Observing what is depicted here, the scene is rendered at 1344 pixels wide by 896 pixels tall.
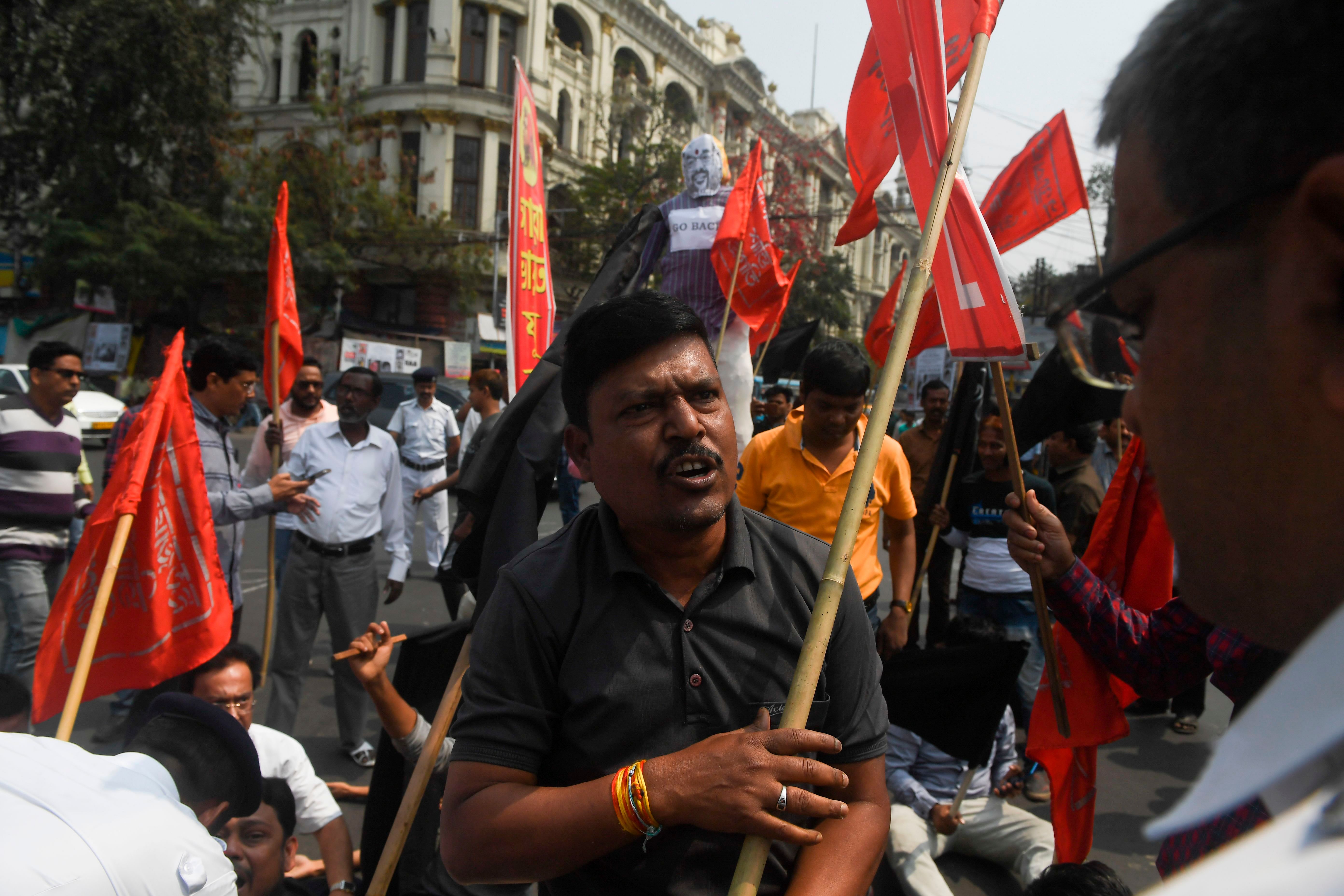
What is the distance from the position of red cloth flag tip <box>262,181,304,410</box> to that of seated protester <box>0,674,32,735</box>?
1863 mm

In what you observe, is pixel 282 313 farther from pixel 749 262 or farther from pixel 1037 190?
pixel 1037 190

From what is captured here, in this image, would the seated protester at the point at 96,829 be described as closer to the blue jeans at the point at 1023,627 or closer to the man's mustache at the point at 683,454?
the man's mustache at the point at 683,454

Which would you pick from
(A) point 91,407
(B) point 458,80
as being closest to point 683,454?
(A) point 91,407

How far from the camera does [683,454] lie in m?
1.50

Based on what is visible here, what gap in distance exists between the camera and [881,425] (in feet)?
4.69

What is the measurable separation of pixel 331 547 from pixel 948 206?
12.0 feet

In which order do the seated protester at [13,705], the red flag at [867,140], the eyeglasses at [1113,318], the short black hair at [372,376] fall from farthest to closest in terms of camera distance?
the short black hair at [372,376] → the seated protester at [13,705] → the red flag at [867,140] → the eyeglasses at [1113,318]

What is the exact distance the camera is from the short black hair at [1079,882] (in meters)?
2.14

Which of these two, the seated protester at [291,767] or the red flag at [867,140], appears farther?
the seated protester at [291,767]

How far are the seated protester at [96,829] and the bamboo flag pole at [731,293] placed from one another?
247 cm

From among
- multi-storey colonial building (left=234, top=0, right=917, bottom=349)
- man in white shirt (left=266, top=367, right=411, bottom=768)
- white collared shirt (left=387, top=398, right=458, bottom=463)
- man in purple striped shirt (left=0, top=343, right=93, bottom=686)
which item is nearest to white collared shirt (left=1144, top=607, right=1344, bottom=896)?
man in white shirt (left=266, top=367, right=411, bottom=768)

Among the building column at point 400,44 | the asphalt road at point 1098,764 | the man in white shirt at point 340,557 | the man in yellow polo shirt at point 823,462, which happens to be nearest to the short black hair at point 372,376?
the man in white shirt at point 340,557

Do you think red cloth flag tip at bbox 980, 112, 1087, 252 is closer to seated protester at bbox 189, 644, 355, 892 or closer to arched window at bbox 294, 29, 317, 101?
seated protester at bbox 189, 644, 355, 892

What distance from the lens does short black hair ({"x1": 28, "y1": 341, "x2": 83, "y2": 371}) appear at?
171 inches
